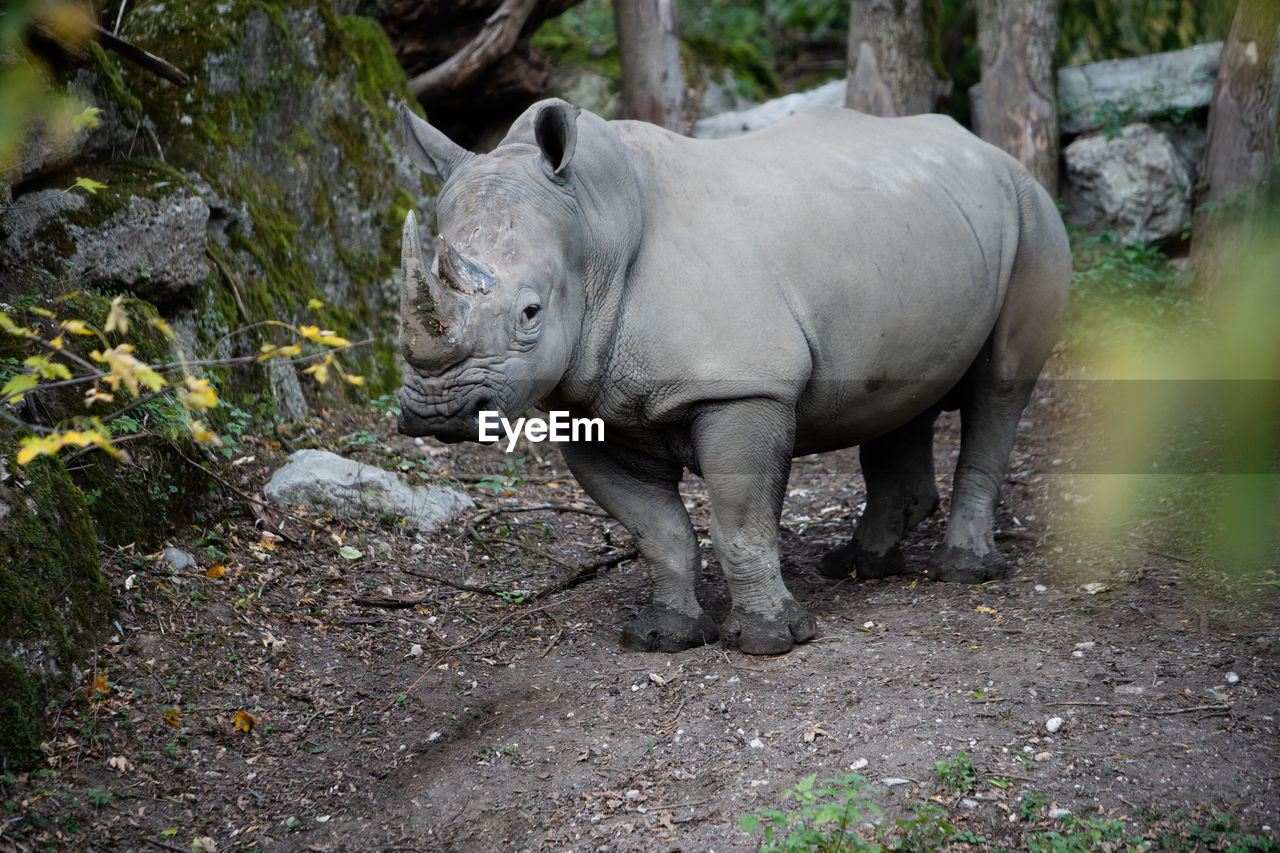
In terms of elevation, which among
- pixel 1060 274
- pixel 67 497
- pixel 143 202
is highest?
pixel 143 202

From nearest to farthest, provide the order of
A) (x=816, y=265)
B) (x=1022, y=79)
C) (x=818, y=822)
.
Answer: (x=818, y=822), (x=816, y=265), (x=1022, y=79)

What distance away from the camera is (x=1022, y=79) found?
9.58 meters

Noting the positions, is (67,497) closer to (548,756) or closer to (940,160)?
(548,756)

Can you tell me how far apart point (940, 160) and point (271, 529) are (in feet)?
12.1

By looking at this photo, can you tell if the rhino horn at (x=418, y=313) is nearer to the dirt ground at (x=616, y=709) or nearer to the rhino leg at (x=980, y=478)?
the dirt ground at (x=616, y=709)

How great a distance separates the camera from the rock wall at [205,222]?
4.37m

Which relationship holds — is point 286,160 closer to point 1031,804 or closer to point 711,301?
point 711,301

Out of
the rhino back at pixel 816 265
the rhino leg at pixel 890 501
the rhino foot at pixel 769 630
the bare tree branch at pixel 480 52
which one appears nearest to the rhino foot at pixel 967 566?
the rhino leg at pixel 890 501

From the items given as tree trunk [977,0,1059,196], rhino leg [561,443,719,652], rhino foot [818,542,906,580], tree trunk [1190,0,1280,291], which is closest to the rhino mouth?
rhino leg [561,443,719,652]

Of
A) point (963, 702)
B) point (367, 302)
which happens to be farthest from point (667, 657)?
point (367, 302)

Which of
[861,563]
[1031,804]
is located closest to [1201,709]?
[1031,804]

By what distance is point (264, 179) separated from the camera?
7898mm

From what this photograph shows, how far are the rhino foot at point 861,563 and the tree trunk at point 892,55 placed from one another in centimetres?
504

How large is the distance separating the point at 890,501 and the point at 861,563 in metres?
0.35
